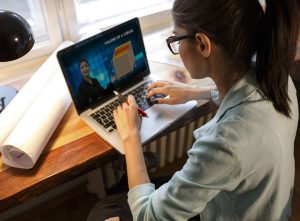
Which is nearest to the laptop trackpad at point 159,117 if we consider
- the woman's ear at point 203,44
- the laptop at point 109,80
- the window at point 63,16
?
the laptop at point 109,80

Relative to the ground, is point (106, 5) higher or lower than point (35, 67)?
higher

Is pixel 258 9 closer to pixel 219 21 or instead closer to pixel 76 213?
pixel 219 21

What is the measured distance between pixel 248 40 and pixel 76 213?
4.01 feet

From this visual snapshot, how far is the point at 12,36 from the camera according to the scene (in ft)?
2.56

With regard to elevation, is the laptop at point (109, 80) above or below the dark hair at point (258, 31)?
below

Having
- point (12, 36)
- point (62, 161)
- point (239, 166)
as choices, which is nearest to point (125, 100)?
point (62, 161)

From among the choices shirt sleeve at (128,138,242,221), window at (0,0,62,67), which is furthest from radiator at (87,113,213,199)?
shirt sleeve at (128,138,242,221)

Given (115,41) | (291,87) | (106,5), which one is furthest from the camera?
(106,5)

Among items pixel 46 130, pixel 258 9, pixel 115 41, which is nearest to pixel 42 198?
pixel 46 130

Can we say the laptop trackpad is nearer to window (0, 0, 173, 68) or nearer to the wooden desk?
the wooden desk

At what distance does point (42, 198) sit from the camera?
5.10 ft

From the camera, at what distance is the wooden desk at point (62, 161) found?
0.80m

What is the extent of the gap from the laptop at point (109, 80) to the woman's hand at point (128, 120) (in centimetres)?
3

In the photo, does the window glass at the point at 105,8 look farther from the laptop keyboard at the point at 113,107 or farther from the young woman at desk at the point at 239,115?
the young woman at desk at the point at 239,115
